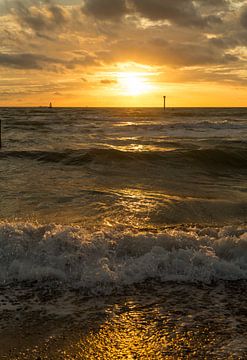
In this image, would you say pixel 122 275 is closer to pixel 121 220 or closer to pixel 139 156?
pixel 121 220

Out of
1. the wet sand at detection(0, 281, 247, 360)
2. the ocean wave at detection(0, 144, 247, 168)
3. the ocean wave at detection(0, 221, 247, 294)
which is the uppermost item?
the ocean wave at detection(0, 144, 247, 168)

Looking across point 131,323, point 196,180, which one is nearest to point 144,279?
point 131,323

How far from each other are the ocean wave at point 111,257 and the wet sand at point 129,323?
0.83 ft

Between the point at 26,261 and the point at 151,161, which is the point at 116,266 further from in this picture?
the point at 151,161

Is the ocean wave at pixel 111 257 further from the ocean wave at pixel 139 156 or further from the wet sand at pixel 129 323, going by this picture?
the ocean wave at pixel 139 156

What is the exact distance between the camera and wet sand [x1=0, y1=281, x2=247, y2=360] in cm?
349

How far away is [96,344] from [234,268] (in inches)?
98.1

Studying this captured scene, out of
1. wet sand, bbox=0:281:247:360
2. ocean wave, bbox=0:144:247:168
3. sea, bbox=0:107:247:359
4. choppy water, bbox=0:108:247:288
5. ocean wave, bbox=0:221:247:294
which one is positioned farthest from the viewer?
ocean wave, bbox=0:144:247:168

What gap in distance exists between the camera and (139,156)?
1800cm

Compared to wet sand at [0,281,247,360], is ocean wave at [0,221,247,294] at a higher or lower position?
higher

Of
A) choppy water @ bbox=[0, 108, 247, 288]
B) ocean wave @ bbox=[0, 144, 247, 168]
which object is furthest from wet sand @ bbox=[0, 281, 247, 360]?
ocean wave @ bbox=[0, 144, 247, 168]

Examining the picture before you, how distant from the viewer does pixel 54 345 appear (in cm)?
360

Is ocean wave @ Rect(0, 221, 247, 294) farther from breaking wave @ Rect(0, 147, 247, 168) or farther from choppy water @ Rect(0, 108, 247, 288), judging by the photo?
breaking wave @ Rect(0, 147, 247, 168)

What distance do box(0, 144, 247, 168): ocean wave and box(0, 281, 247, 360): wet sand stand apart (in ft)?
39.2
